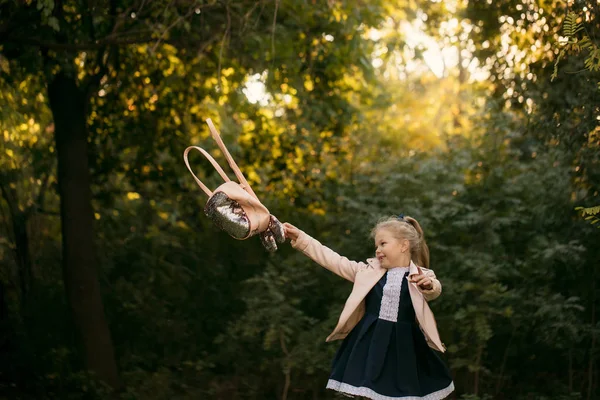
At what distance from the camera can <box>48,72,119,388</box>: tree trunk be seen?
7523 mm

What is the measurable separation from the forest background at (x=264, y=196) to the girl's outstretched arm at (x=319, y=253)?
6.61ft

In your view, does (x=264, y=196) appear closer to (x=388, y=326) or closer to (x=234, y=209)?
(x=388, y=326)

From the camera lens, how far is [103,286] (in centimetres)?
875

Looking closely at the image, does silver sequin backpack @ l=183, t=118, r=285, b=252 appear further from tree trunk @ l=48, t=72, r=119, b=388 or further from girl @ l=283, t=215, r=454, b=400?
tree trunk @ l=48, t=72, r=119, b=388

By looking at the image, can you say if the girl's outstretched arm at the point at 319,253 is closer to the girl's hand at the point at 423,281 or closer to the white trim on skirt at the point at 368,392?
the girl's hand at the point at 423,281

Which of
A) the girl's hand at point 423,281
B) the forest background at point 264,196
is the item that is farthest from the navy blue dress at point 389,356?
the forest background at point 264,196

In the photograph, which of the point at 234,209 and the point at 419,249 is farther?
the point at 419,249

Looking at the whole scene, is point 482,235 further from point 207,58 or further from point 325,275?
point 207,58

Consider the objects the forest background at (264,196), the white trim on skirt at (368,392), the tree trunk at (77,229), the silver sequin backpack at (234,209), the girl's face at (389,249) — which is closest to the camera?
the silver sequin backpack at (234,209)

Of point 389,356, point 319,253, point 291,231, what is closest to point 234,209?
point 291,231

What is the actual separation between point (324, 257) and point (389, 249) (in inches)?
16.5

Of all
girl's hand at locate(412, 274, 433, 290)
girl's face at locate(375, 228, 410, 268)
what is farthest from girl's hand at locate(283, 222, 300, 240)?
girl's hand at locate(412, 274, 433, 290)

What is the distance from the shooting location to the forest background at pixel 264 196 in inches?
271

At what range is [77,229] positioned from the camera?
759 cm
